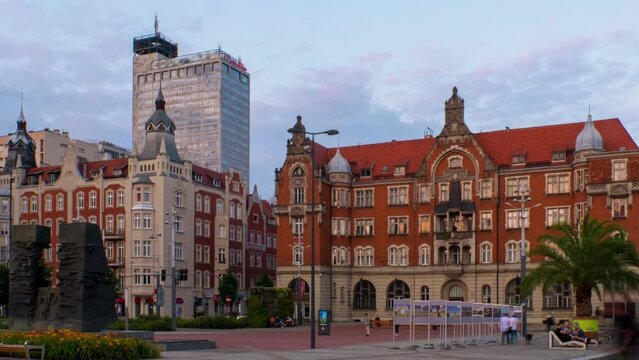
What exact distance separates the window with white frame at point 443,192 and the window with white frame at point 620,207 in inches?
673

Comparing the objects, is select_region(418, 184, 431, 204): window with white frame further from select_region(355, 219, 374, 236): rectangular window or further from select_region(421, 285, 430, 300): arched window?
select_region(421, 285, 430, 300): arched window

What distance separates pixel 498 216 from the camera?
83375 millimetres

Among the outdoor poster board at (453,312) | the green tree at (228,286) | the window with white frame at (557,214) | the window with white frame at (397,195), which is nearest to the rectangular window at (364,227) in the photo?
the window with white frame at (397,195)

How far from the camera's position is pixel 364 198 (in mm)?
91625

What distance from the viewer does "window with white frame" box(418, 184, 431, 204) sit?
87375 millimetres

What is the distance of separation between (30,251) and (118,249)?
5802cm

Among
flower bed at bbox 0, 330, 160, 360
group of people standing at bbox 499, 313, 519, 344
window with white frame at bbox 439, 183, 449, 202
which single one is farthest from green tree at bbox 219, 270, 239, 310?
flower bed at bbox 0, 330, 160, 360

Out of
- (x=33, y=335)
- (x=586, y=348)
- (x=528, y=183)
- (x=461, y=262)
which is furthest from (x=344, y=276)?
(x=33, y=335)

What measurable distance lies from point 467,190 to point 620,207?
15.6 meters

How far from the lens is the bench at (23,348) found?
87.8 feet

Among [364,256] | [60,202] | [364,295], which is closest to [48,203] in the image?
[60,202]

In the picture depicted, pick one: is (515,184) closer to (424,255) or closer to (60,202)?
(424,255)

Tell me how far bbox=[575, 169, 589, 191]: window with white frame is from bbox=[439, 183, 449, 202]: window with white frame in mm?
13286

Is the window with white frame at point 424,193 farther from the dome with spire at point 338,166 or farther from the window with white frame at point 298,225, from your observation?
the window with white frame at point 298,225
